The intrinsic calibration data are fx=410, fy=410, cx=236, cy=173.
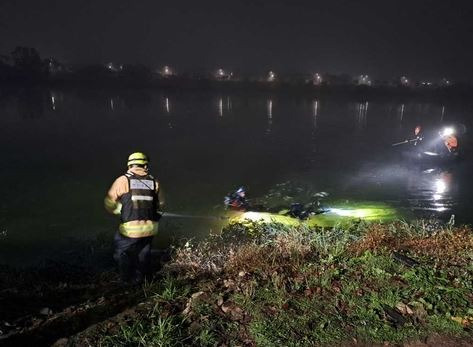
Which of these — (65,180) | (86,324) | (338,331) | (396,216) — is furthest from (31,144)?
(338,331)

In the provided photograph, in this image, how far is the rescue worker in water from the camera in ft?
18.5

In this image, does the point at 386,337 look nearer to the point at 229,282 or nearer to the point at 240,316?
the point at 240,316

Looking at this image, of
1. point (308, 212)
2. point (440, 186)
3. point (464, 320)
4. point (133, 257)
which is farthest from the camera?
point (440, 186)

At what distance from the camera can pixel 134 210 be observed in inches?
224

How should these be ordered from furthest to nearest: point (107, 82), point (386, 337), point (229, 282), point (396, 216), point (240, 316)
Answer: point (107, 82) < point (396, 216) < point (229, 282) < point (240, 316) < point (386, 337)

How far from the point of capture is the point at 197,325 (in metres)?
4.05

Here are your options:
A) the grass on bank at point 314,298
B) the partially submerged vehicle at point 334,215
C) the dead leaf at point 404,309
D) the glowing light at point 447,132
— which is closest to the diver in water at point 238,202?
the partially submerged vehicle at point 334,215

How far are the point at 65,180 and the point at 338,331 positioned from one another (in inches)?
574

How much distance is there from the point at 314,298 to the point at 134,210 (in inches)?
107

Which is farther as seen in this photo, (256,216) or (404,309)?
(256,216)

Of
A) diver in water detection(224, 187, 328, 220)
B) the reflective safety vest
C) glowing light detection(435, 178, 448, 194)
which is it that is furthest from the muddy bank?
glowing light detection(435, 178, 448, 194)

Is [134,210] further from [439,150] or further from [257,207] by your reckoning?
[439,150]

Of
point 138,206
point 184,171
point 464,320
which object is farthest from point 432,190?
point 138,206

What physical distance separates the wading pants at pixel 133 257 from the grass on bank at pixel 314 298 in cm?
54
